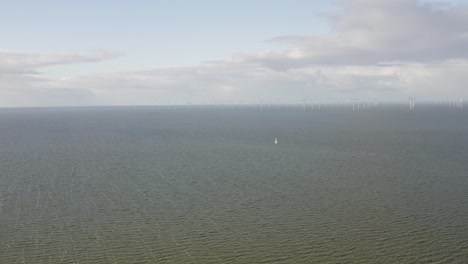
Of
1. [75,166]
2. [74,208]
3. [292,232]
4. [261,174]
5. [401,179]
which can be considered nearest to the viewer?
[292,232]

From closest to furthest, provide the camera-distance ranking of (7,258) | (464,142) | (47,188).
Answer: (7,258), (47,188), (464,142)

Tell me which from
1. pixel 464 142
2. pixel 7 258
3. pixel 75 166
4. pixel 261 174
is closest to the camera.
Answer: pixel 7 258

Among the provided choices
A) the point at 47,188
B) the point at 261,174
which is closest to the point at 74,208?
the point at 47,188

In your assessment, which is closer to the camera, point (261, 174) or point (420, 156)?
point (261, 174)

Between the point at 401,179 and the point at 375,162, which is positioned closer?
the point at 401,179

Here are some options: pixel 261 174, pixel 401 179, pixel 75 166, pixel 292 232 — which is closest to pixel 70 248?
pixel 292 232

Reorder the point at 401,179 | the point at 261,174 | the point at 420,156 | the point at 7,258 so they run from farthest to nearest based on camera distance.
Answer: the point at 420,156, the point at 261,174, the point at 401,179, the point at 7,258

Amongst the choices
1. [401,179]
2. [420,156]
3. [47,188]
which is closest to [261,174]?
[401,179]

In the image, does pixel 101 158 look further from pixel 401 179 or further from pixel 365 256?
pixel 365 256

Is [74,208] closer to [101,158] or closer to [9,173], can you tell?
[9,173]
